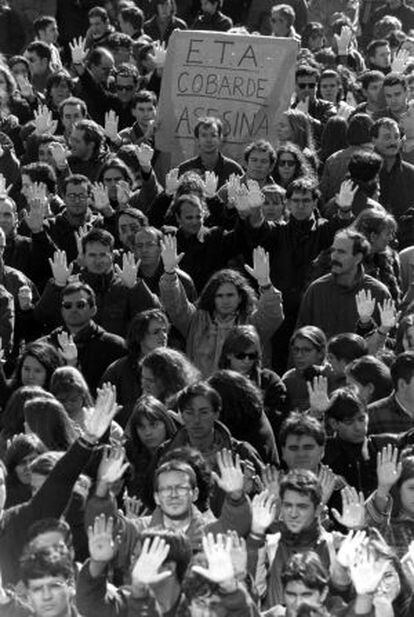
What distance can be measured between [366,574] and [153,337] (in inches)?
157

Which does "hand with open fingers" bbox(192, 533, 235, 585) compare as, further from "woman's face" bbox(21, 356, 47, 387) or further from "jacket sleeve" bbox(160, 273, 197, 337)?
"jacket sleeve" bbox(160, 273, 197, 337)

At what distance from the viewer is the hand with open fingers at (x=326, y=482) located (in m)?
10.8

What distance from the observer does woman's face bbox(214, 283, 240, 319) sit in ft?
43.1

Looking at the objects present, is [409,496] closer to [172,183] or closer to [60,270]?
[60,270]

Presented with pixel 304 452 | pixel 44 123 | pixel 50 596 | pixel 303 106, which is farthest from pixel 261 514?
pixel 303 106

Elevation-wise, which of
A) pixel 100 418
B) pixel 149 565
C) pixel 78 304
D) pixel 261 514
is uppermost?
pixel 78 304

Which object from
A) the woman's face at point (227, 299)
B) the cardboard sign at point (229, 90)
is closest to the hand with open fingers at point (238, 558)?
the woman's face at point (227, 299)

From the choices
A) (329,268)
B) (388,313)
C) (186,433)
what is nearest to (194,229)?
(329,268)

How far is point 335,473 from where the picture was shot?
11.6m

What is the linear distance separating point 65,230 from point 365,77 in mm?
3517

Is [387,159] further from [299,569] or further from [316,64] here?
[299,569]

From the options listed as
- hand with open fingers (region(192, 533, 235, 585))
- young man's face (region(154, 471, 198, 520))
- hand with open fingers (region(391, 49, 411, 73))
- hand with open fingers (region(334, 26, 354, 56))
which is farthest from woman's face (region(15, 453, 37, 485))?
hand with open fingers (region(334, 26, 354, 56))

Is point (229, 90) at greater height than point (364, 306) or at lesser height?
greater

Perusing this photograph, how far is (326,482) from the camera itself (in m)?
10.9
